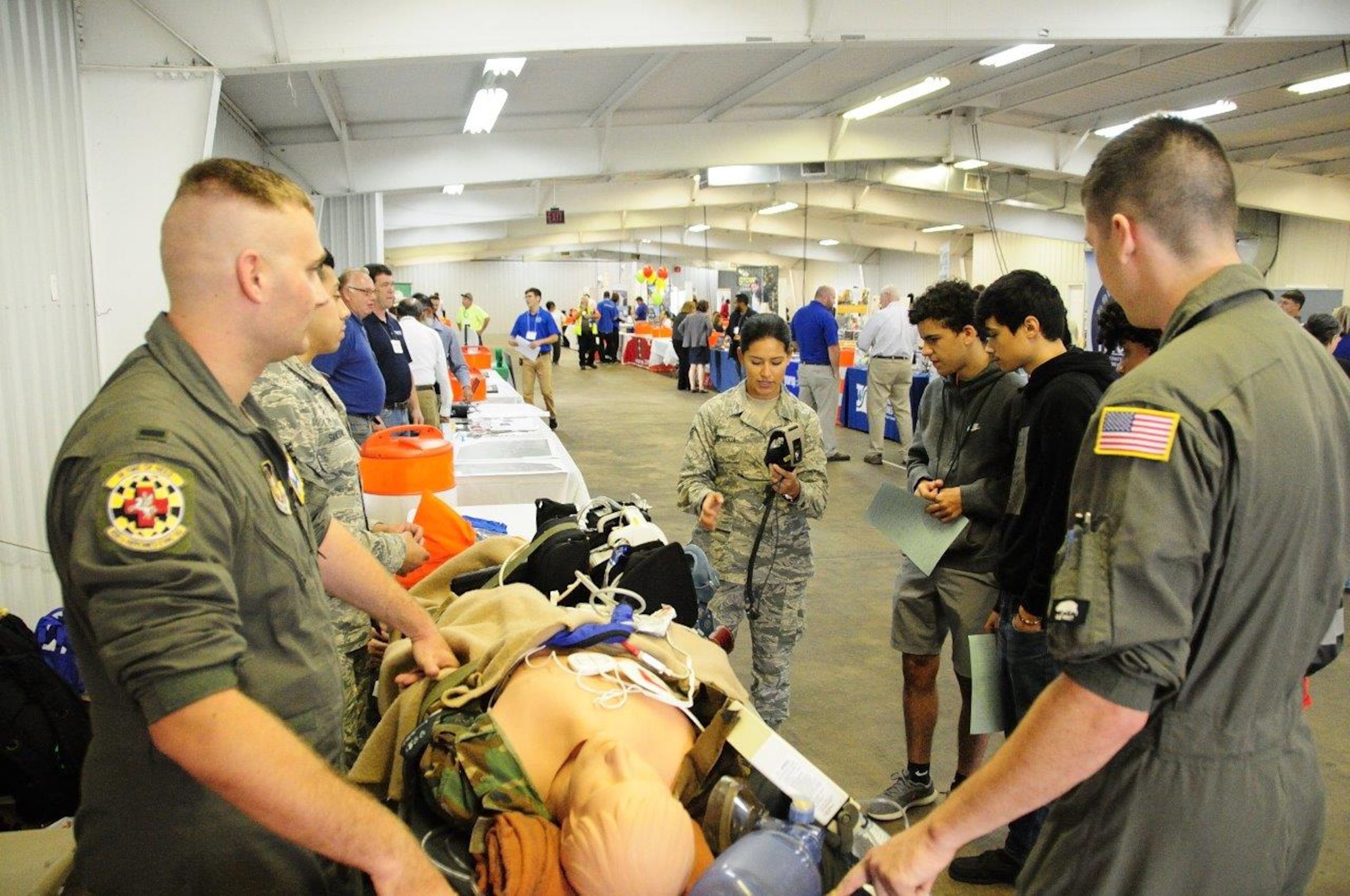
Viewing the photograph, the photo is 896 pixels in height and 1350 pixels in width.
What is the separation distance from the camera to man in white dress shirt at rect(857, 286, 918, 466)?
9.64 metres

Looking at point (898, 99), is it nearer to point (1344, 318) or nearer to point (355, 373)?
point (1344, 318)

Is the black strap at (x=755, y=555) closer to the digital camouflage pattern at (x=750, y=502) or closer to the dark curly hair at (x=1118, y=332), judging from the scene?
the digital camouflage pattern at (x=750, y=502)

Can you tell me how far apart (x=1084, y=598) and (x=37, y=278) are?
4.19m

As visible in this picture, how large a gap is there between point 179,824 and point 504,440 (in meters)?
4.27

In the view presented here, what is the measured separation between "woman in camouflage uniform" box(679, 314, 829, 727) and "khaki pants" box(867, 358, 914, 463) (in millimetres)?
6726

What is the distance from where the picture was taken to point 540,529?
2.75m

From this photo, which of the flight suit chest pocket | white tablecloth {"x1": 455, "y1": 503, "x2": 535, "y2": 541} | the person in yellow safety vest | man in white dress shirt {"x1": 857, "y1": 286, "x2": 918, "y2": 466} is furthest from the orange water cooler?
the person in yellow safety vest

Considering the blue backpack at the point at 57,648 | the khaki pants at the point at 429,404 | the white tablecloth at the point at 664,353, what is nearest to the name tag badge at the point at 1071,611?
the blue backpack at the point at 57,648

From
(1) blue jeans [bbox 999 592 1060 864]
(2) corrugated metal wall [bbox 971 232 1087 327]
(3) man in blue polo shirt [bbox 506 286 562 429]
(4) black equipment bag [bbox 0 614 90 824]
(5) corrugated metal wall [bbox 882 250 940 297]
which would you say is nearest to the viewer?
(1) blue jeans [bbox 999 592 1060 864]

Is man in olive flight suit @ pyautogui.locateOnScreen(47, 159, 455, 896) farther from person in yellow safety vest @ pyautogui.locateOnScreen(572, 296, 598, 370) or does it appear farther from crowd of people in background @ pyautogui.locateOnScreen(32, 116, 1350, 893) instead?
person in yellow safety vest @ pyautogui.locateOnScreen(572, 296, 598, 370)

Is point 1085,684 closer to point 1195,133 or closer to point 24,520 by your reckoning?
point 1195,133

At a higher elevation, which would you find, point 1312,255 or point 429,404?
point 1312,255

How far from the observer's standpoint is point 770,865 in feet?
4.45

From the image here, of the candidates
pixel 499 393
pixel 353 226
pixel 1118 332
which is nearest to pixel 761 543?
pixel 1118 332
